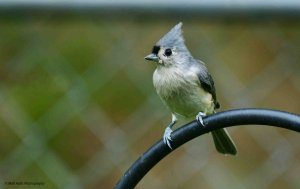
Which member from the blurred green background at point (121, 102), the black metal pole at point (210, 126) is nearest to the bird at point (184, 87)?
the blurred green background at point (121, 102)

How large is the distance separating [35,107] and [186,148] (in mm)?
689

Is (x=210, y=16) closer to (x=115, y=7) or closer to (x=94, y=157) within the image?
(x=115, y=7)

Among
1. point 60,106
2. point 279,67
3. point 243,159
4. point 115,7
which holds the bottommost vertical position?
point 243,159

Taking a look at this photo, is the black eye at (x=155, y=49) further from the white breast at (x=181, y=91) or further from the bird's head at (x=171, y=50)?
the white breast at (x=181, y=91)

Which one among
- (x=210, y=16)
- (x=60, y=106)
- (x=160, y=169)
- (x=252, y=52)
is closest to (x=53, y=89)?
(x=60, y=106)

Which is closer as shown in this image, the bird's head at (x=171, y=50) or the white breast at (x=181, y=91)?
the bird's head at (x=171, y=50)

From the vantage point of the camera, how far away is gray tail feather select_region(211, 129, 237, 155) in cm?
279

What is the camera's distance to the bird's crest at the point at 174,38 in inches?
97.7

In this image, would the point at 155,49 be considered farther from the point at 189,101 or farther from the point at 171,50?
the point at 189,101

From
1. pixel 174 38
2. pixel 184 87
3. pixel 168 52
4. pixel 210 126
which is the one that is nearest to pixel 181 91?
pixel 184 87

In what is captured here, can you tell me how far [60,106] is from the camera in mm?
3654

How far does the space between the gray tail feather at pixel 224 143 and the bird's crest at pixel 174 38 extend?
1.26 feet

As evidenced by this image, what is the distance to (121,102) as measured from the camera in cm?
379

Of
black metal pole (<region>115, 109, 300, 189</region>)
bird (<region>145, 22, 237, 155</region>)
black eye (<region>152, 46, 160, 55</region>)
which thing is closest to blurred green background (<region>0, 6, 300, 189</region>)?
bird (<region>145, 22, 237, 155</region>)
